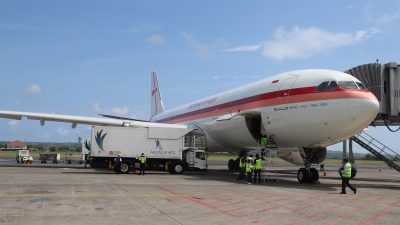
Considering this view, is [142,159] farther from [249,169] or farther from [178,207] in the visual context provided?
[178,207]

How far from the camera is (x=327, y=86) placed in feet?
58.6

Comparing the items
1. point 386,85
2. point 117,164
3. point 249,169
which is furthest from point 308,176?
point 117,164

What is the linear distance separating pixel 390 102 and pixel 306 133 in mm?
5762

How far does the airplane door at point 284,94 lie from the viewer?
757 inches

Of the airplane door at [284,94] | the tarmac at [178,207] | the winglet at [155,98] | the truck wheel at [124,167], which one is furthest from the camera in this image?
the winglet at [155,98]

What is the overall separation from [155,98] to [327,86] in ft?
109

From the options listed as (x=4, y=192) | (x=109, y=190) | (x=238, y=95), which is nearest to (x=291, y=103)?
(x=238, y=95)

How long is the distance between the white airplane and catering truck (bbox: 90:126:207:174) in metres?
2.04

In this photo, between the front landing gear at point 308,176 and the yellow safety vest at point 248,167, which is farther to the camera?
the yellow safety vest at point 248,167

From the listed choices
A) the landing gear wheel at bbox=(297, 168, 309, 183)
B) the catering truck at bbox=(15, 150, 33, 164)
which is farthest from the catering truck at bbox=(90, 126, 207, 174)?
the catering truck at bbox=(15, 150, 33, 164)

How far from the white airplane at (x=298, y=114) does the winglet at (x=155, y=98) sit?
2129cm

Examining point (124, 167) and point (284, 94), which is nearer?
point (284, 94)

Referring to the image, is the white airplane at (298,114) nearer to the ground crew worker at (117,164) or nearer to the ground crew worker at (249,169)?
the ground crew worker at (249,169)

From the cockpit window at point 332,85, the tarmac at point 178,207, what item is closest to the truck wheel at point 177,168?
the tarmac at point 178,207
